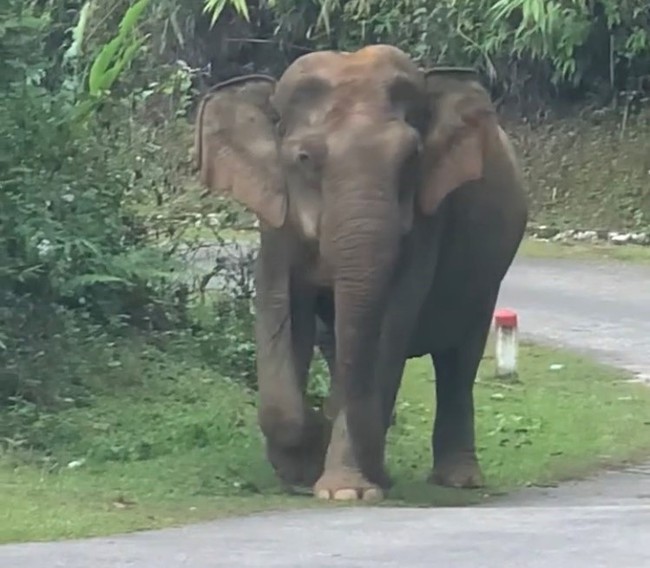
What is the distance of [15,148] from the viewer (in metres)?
13.1

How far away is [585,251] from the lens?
28000 millimetres

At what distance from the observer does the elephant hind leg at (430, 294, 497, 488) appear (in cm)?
1172

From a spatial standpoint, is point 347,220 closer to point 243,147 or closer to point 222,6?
point 243,147

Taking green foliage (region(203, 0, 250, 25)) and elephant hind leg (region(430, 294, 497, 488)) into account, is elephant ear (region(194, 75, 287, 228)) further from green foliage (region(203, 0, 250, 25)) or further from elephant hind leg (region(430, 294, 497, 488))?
green foliage (region(203, 0, 250, 25))

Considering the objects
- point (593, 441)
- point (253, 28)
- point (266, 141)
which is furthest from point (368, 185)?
point (253, 28)

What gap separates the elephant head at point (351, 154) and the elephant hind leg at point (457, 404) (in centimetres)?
137

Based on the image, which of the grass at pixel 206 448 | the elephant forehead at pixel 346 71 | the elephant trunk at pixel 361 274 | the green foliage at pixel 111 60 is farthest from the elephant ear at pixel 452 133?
the green foliage at pixel 111 60

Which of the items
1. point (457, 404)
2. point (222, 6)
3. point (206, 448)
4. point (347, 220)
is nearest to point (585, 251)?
point (222, 6)

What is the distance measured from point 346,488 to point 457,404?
2.05m

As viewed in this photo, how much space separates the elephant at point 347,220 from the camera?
1001 cm

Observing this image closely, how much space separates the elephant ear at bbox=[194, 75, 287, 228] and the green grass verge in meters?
15.7

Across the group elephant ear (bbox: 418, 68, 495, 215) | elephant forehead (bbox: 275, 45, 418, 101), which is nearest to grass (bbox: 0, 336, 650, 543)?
elephant ear (bbox: 418, 68, 495, 215)

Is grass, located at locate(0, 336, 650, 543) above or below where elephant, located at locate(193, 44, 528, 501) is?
below

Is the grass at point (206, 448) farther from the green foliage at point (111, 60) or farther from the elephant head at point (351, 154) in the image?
the green foliage at point (111, 60)
